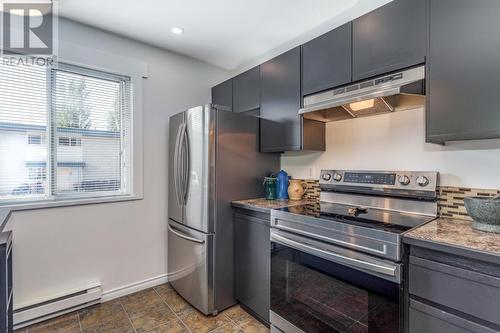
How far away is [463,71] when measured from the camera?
1268 mm

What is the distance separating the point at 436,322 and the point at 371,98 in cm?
120

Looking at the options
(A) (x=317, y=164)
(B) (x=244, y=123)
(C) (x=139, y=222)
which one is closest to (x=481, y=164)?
(A) (x=317, y=164)

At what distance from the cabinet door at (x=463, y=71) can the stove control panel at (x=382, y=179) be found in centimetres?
37

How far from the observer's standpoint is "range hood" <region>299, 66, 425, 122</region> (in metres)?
1.44

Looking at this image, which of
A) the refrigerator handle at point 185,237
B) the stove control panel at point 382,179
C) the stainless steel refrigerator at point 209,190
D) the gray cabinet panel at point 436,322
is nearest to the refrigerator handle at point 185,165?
the stainless steel refrigerator at point 209,190

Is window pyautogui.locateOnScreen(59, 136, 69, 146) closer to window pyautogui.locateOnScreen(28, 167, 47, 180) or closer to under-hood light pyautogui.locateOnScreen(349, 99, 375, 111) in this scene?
window pyautogui.locateOnScreen(28, 167, 47, 180)

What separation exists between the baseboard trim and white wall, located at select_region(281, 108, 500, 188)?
182cm

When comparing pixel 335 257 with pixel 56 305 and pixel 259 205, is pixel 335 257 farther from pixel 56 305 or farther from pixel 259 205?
pixel 56 305

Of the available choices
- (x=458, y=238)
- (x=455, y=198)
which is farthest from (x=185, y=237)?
(x=455, y=198)

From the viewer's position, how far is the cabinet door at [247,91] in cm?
247

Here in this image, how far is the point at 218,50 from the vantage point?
274cm

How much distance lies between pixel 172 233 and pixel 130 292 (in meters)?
0.68

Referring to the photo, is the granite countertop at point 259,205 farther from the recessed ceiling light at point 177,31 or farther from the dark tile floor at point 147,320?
the recessed ceiling light at point 177,31

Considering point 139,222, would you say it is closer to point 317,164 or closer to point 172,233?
point 172,233
